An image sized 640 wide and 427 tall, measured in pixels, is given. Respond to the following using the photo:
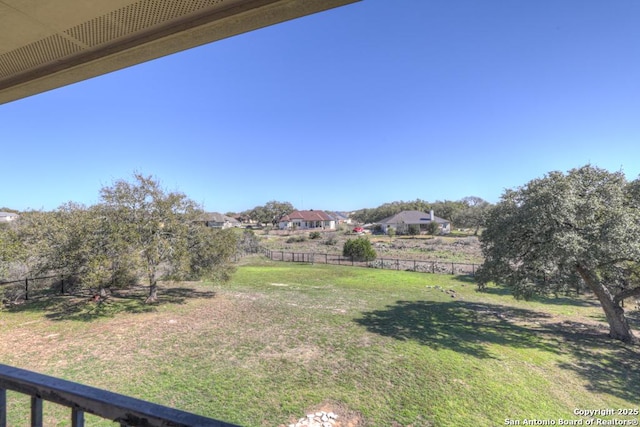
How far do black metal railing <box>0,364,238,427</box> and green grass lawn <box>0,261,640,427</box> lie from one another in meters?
3.75

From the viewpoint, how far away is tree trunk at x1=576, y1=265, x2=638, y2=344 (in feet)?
26.8

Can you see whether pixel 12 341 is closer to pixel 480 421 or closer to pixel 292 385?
pixel 292 385

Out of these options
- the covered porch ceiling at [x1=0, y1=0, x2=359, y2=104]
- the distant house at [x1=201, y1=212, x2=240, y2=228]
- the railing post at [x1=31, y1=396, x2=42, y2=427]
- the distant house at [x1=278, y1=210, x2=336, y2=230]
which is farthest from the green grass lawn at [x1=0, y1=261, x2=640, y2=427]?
the distant house at [x1=278, y1=210, x2=336, y2=230]

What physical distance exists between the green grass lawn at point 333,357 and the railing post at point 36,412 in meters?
3.65

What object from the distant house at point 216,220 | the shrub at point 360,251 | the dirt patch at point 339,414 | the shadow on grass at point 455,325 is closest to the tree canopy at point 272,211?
the distant house at point 216,220

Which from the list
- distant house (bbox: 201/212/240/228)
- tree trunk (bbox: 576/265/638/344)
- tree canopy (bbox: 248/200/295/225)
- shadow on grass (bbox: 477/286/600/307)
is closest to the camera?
tree trunk (bbox: 576/265/638/344)

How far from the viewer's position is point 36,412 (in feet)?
3.78

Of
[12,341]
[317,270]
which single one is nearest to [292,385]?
[12,341]

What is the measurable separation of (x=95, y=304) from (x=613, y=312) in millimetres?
16458

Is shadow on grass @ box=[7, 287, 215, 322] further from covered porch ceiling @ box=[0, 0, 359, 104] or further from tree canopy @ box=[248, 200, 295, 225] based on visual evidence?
tree canopy @ box=[248, 200, 295, 225]

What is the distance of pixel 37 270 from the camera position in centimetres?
1062

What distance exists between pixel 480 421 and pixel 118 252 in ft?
34.4

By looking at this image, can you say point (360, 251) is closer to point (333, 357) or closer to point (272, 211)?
point (333, 357)

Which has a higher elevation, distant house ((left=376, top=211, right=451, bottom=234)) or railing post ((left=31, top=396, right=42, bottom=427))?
distant house ((left=376, top=211, right=451, bottom=234))
